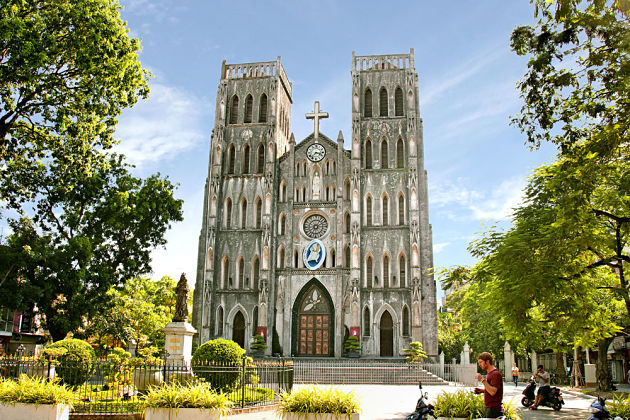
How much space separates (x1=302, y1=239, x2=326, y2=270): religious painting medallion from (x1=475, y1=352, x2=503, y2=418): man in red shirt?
29.3 meters

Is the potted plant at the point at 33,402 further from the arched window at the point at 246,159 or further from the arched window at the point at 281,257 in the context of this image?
the arched window at the point at 246,159

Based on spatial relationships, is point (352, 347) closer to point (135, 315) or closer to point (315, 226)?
point (315, 226)

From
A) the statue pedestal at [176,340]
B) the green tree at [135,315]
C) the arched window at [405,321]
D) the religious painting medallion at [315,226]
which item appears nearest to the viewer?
the statue pedestal at [176,340]

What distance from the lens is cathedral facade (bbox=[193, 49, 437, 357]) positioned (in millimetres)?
37031

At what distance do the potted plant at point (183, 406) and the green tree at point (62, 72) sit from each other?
10.3 m

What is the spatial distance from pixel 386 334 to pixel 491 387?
28.6 m

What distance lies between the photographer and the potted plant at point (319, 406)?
9.82m

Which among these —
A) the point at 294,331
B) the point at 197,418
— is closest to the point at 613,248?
the point at 197,418

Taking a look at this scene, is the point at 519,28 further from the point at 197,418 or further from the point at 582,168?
the point at 197,418

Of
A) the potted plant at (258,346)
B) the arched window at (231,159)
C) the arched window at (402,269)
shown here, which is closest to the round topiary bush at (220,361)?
the potted plant at (258,346)

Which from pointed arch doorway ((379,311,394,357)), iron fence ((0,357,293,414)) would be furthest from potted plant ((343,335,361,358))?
iron fence ((0,357,293,414))

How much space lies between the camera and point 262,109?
43.2 meters

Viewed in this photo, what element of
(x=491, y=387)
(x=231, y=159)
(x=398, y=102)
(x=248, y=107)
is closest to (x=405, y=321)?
(x=398, y=102)

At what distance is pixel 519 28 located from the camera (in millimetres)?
12516
